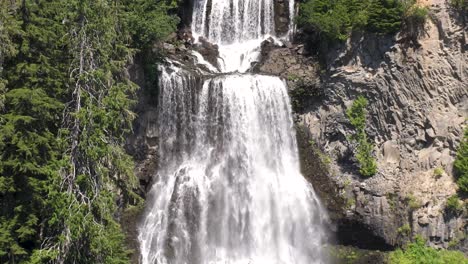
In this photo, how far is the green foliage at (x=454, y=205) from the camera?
71.9 ft

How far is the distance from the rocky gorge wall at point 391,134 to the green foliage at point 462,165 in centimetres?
29

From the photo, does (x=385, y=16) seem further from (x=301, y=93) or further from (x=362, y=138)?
(x=362, y=138)

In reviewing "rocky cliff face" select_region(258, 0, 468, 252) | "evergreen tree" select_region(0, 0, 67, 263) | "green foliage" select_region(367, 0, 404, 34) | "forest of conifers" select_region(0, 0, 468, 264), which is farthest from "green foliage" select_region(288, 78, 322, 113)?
"evergreen tree" select_region(0, 0, 67, 263)

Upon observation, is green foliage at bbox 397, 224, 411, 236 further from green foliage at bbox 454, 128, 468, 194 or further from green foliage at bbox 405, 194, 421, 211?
green foliage at bbox 454, 128, 468, 194

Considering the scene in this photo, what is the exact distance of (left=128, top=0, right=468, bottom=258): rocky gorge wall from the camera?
74.7 feet

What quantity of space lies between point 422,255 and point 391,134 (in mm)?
5419

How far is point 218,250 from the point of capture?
22.1 m

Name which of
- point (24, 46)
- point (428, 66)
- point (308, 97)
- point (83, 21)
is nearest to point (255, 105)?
point (308, 97)

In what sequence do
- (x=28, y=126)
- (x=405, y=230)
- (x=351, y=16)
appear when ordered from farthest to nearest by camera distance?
(x=351, y=16), (x=405, y=230), (x=28, y=126)

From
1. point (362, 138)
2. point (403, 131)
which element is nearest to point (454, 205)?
point (403, 131)

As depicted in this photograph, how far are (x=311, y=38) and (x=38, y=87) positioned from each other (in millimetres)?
15670

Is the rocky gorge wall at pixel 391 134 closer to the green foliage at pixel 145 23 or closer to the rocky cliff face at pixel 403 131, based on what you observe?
the rocky cliff face at pixel 403 131

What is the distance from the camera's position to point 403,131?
2367 cm

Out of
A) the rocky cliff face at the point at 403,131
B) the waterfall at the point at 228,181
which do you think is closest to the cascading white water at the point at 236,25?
the waterfall at the point at 228,181
